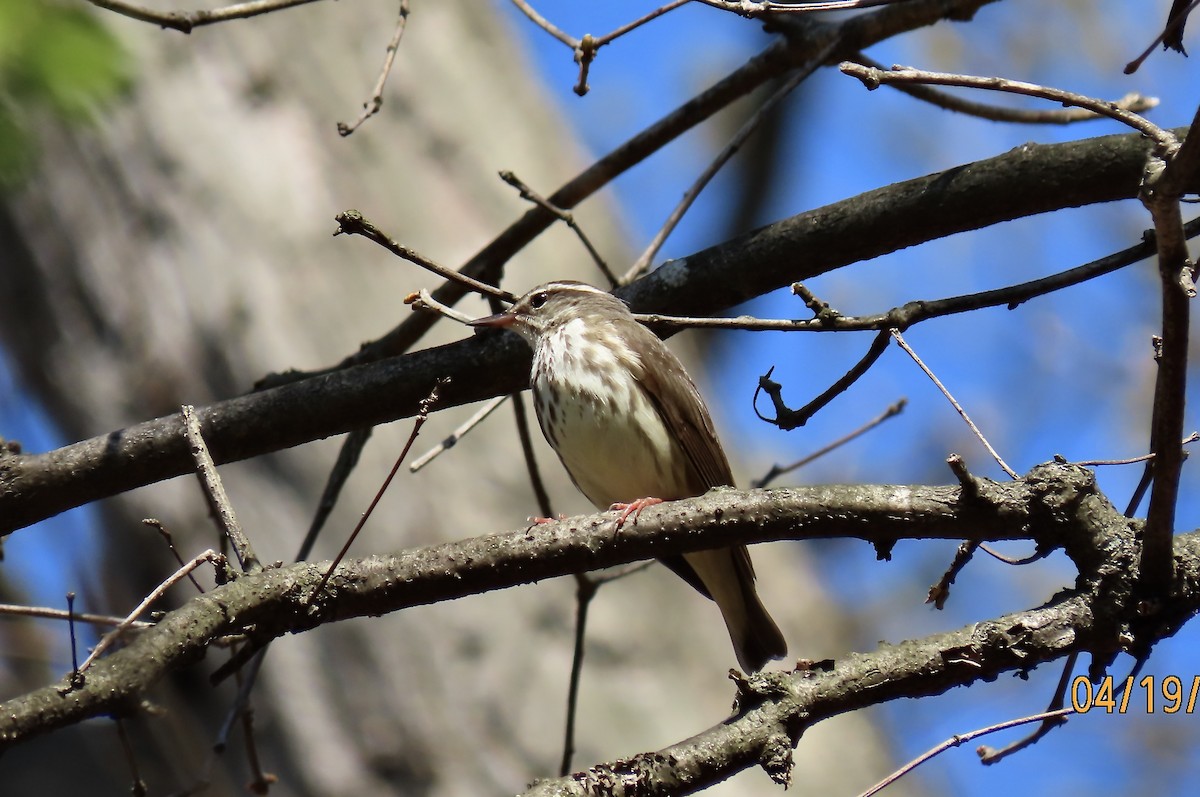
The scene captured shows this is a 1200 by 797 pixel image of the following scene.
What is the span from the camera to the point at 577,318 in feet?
18.4

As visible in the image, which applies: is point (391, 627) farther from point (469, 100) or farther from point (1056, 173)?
point (1056, 173)

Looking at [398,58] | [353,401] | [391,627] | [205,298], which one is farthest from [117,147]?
[353,401]

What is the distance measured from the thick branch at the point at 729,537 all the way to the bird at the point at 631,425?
186cm

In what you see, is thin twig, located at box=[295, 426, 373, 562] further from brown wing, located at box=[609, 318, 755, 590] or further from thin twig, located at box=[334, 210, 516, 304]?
brown wing, located at box=[609, 318, 755, 590]

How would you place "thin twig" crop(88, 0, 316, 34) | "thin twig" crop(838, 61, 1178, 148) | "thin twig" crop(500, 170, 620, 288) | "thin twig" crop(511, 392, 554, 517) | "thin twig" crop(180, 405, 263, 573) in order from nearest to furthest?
"thin twig" crop(838, 61, 1178, 148) < "thin twig" crop(180, 405, 263, 573) < "thin twig" crop(88, 0, 316, 34) < "thin twig" crop(500, 170, 620, 288) < "thin twig" crop(511, 392, 554, 517)

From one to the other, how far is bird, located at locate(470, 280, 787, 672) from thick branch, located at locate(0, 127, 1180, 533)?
675 millimetres

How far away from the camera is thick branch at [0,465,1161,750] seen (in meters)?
3.02

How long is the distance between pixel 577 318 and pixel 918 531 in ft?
9.16

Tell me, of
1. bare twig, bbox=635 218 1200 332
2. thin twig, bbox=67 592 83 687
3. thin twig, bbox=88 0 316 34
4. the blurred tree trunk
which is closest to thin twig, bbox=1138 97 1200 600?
bare twig, bbox=635 218 1200 332

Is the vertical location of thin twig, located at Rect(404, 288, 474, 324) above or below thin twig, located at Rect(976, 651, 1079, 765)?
above

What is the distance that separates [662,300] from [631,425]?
944 mm

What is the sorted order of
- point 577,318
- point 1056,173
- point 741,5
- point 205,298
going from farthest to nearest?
point 205,298 → point 577,318 → point 1056,173 → point 741,5

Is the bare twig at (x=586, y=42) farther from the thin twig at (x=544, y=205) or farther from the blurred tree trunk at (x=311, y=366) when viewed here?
the blurred tree trunk at (x=311, y=366)

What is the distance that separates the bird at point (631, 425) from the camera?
5117mm
